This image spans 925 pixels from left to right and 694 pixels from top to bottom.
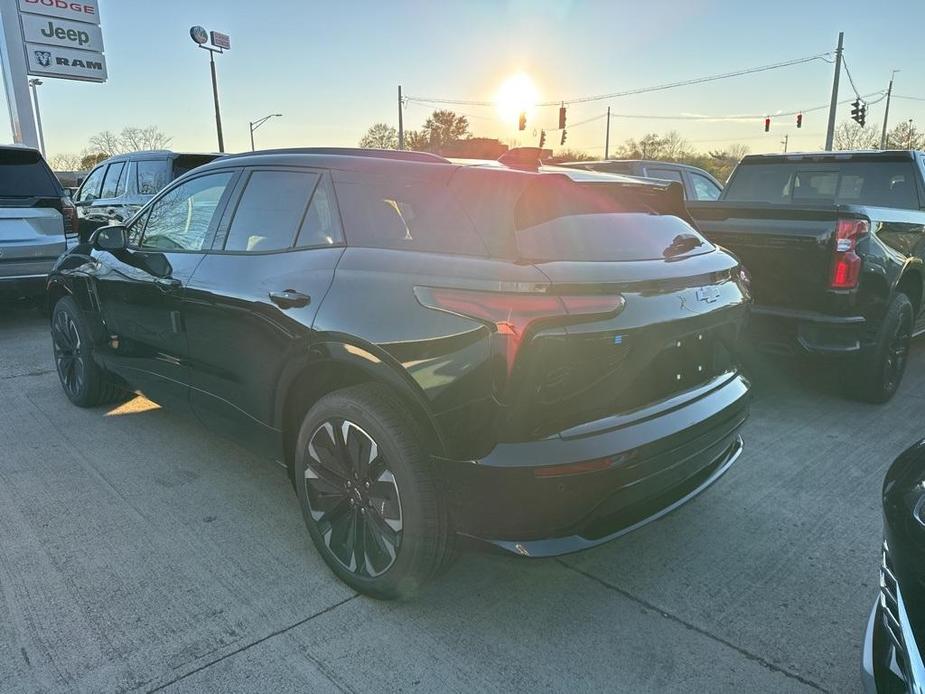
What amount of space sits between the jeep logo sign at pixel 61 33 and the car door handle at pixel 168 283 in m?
16.5

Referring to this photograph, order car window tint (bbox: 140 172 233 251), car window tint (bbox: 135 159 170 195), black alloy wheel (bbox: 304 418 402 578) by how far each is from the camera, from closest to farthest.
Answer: black alloy wheel (bbox: 304 418 402 578) < car window tint (bbox: 140 172 233 251) < car window tint (bbox: 135 159 170 195)

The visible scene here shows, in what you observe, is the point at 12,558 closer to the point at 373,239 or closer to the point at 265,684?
the point at 265,684

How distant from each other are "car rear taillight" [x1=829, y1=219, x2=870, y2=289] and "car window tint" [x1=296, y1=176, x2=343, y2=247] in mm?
3260

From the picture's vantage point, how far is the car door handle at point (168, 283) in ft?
11.2

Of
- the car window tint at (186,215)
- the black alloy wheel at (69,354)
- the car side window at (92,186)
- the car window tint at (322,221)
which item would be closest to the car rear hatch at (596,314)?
the car window tint at (322,221)

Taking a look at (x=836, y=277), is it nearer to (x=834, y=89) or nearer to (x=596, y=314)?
(x=596, y=314)

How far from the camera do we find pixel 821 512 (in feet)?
10.7

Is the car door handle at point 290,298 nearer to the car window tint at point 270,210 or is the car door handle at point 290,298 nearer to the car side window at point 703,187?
the car window tint at point 270,210

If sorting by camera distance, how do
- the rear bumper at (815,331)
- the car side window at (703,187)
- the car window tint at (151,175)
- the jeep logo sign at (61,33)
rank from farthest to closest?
1. the jeep logo sign at (61,33)
2. the car side window at (703,187)
3. the car window tint at (151,175)
4. the rear bumper at (815,331)

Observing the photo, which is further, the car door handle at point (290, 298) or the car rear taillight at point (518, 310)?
the car door handle at point (290, 298)

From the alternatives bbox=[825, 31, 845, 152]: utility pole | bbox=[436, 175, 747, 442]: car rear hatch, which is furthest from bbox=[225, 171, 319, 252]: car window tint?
bbox=[825, 31, 845, 152]: utility pole

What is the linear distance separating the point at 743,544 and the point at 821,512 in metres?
0.58

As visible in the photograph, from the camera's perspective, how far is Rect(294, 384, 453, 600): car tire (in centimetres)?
227

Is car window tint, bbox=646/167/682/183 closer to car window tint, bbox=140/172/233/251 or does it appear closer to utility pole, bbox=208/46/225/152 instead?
car window tint, bbox=140/172/233/251
